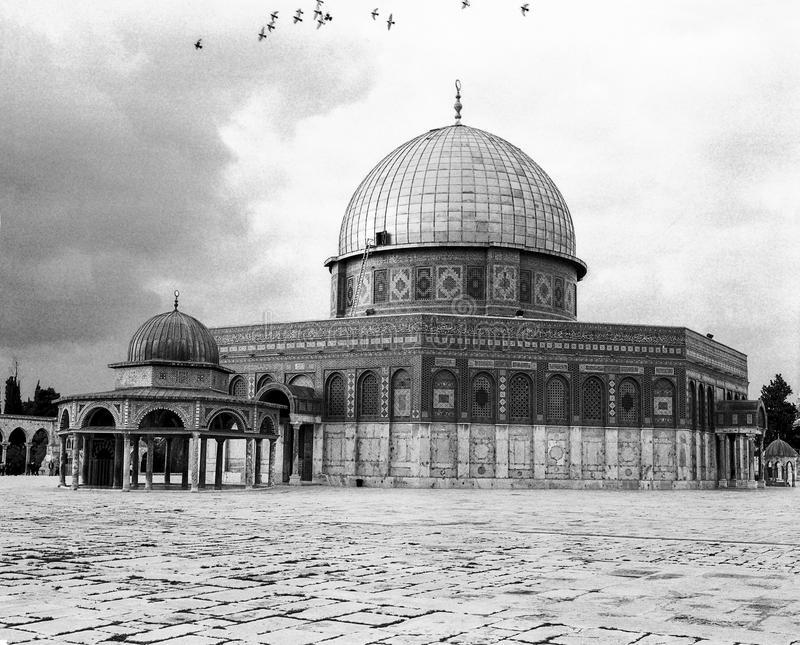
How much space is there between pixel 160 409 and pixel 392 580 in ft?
78.4

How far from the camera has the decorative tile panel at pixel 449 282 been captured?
4362 cm

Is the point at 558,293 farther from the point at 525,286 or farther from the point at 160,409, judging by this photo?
the point at 160,409

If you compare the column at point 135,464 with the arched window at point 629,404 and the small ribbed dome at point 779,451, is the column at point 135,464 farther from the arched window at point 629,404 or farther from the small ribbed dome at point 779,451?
the small ribbed dome at point 779,451

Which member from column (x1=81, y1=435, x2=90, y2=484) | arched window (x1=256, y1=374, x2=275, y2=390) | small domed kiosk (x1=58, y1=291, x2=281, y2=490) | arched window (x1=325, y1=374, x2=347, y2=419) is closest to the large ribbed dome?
arched window (x1=325, y1=374, x2=347, y2=419)

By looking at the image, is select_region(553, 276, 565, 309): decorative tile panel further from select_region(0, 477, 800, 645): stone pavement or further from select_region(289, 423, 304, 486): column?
select_region(0, 477, 800, 645): stone pavement

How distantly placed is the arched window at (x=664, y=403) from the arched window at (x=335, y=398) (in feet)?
41.4

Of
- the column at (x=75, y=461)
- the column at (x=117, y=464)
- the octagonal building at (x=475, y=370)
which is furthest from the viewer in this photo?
the octagonal building at (x=475, y=370)

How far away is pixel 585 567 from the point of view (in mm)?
11273

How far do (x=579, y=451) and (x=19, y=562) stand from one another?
31.5 meters

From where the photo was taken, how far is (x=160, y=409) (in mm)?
32562

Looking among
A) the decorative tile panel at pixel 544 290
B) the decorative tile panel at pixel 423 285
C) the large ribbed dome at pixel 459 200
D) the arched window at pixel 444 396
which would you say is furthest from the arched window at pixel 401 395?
the decorative tile panel at pixel 544 290

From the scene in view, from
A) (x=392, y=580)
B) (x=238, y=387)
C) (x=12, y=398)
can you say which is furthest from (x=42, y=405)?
(x=392, y=580)

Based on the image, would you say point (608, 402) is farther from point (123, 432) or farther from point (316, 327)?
point (123, 432)

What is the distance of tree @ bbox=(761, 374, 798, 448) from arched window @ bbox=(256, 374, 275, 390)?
3996cm
